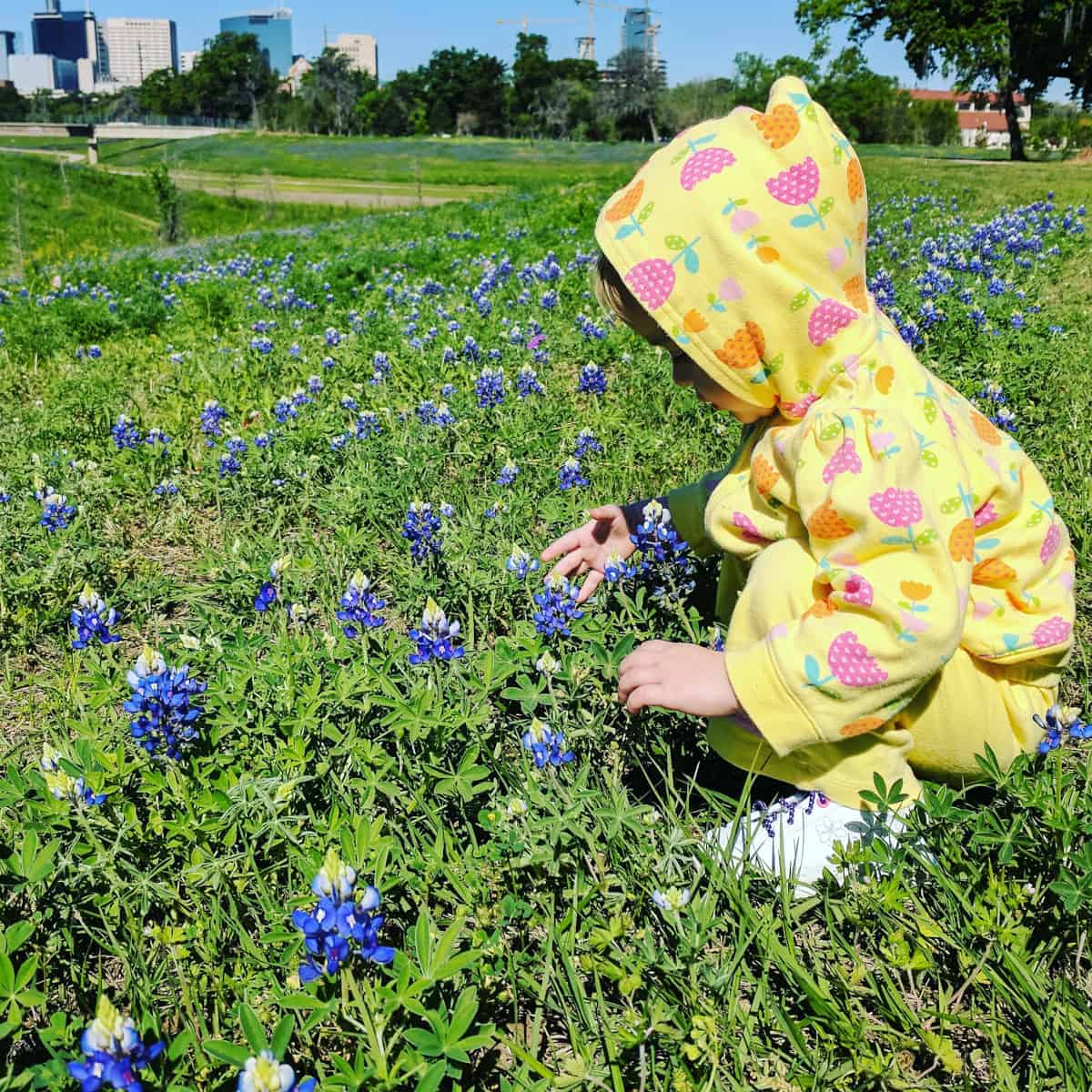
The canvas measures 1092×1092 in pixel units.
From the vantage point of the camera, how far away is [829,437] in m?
1.99

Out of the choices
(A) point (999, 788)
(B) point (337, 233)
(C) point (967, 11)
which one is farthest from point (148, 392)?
(C) point (967, 11)

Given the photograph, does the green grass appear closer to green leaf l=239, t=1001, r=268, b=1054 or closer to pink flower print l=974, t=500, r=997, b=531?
pink flower print l=974, t=500, r=997, b=531

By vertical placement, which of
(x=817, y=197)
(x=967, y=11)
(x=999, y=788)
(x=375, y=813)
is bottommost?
(x=375, y=813)

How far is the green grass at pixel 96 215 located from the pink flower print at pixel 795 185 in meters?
19.7

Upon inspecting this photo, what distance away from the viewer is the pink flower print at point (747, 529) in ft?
7.57

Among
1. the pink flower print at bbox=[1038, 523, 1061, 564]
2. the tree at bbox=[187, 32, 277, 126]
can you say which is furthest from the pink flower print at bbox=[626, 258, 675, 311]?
the tree at bbox=[187, 32, 277, 126]

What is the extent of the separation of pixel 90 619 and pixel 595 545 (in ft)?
4.52

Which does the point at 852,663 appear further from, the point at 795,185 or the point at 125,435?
the point at 125,435

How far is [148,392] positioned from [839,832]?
17.3 ft

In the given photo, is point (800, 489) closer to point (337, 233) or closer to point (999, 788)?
point (999, 788)

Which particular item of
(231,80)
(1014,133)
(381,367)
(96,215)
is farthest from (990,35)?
(231,80)

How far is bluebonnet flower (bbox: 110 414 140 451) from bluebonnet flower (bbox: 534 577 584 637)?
2.90m

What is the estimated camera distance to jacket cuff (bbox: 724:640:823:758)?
6.43ft

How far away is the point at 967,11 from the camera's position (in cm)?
4069
